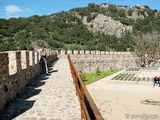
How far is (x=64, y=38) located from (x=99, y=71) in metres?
23.6

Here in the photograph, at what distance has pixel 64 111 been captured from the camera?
12.8 feet

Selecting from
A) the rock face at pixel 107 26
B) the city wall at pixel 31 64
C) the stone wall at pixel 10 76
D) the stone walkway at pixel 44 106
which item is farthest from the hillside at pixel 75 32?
the stone walkway at pixel 44 106

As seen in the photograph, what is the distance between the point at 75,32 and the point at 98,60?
2796 cm

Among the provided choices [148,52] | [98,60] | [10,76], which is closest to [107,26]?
[148,52]

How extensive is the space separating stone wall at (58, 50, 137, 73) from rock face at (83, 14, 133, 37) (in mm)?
29330

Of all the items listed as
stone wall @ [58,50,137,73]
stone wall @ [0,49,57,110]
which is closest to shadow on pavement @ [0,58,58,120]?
stone wall @ [0,49,57,110]

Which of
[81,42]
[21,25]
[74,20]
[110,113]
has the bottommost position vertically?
[110,113]

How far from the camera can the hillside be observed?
38.4 metres

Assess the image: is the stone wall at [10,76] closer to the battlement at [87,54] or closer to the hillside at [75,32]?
the battlement at [87,54]

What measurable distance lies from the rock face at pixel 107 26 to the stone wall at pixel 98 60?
29.3 m

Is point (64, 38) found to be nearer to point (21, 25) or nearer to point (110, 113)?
point (21, 25)

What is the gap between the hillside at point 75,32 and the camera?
38.4 m

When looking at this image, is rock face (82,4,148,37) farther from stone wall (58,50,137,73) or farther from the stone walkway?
the stone walkway

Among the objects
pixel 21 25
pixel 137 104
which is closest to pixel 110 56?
pixel 137 104
